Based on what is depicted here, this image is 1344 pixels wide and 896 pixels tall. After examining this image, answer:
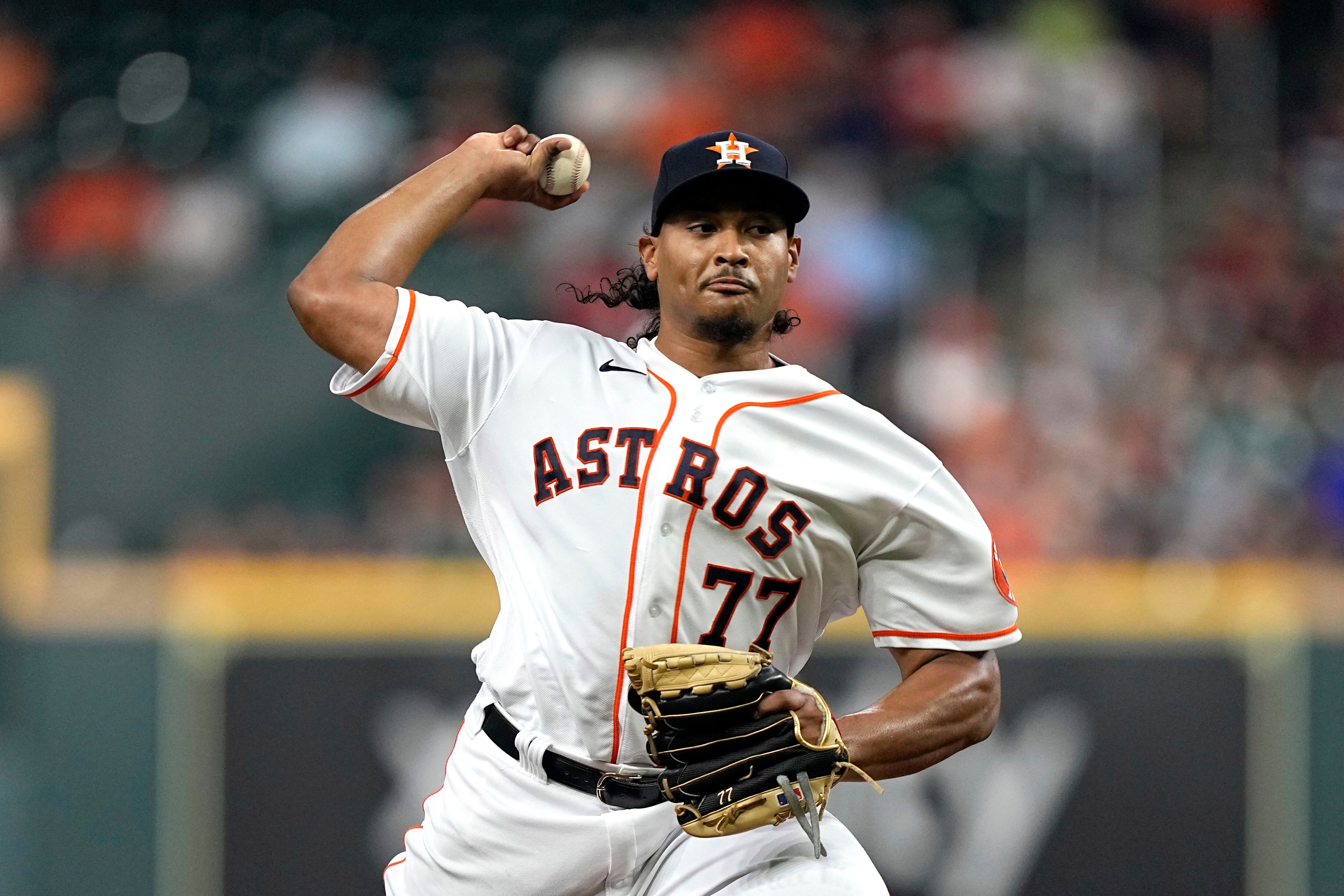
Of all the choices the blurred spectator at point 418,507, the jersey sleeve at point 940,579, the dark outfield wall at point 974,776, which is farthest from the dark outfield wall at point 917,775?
the jersey sleeve at point 940,579

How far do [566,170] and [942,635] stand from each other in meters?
1.08

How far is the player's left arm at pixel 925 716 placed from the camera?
8.84ft

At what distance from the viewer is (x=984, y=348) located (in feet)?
25.1

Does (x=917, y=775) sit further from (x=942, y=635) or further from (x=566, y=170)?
(x=566, y=170)

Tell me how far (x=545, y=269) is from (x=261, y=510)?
1.65m

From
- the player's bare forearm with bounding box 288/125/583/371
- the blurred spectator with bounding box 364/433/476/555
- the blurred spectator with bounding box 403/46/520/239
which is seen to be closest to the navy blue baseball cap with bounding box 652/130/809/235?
the player's bare forearm with bounding box 288/125/583/371

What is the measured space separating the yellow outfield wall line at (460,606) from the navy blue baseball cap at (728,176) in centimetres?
292

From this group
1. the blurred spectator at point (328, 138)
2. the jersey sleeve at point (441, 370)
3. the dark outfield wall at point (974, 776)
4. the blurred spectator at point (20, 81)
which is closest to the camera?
the jersey sleeve at point (441, 370)

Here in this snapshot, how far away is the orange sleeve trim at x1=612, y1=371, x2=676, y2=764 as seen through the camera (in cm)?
272

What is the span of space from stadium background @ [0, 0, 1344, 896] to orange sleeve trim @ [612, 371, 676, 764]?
2.88m

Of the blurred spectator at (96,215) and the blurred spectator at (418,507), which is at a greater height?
the blurred spectator at (96,215)

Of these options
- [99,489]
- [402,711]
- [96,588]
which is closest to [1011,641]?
[402,711]

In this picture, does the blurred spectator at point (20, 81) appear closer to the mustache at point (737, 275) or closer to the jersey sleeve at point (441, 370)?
the jersey sleeve at point (441, 370)

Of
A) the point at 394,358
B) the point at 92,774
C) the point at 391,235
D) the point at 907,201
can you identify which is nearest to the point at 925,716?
the point at 394,358
